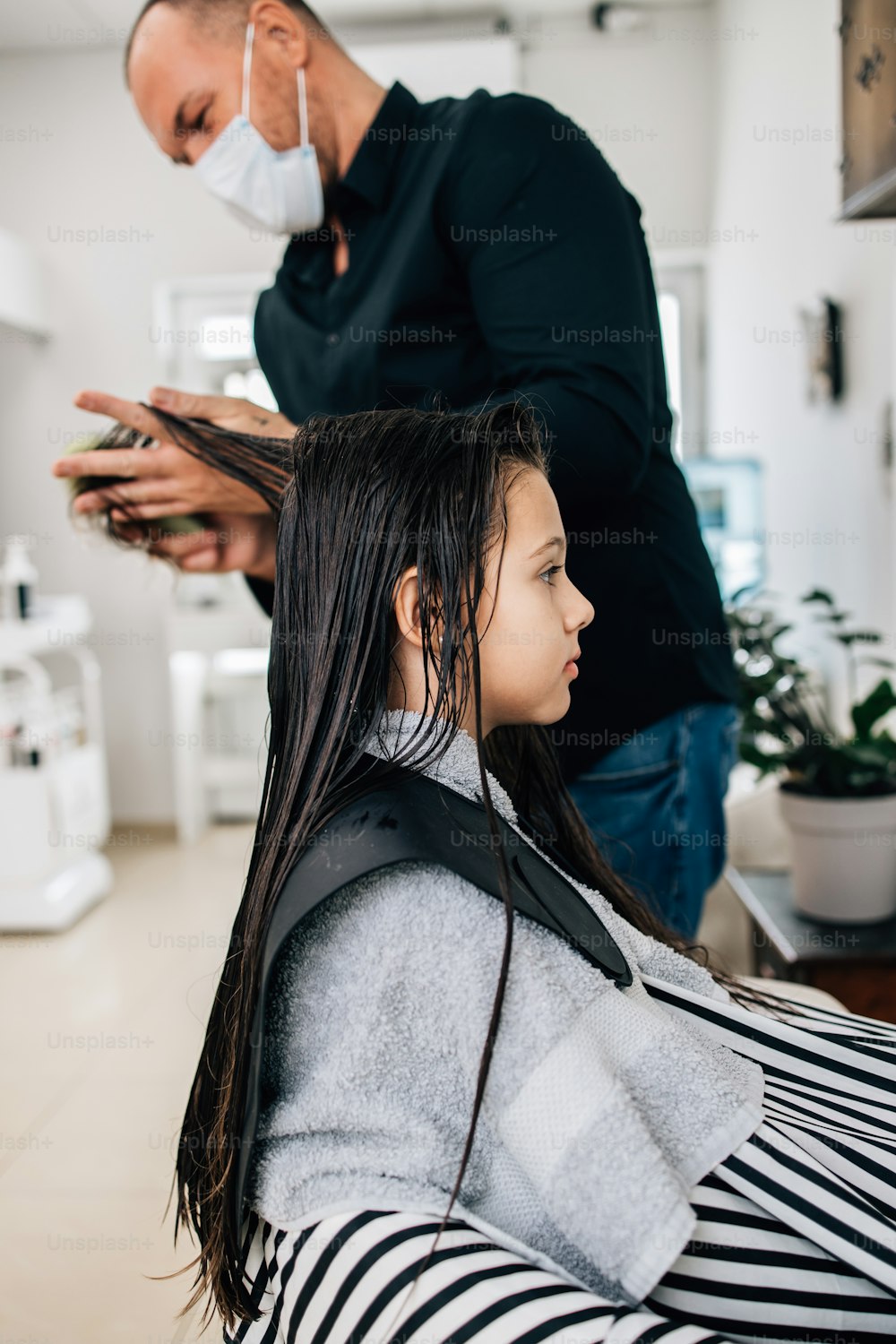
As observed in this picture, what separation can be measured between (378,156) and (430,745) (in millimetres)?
754

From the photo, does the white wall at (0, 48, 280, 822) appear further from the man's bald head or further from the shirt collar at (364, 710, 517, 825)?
the shirt collar at (364, 710, 517, 825)

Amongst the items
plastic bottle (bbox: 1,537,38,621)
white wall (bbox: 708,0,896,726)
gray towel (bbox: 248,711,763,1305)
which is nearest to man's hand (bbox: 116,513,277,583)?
gray towel (bbox: 248,711,763,1305)

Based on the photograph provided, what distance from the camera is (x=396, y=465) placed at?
80 cm

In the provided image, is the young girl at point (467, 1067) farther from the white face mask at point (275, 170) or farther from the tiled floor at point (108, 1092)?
the white face mask at point (275, 170)

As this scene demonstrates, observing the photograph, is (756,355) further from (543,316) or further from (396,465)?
(396,465)

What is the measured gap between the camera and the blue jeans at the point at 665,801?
3.83ft

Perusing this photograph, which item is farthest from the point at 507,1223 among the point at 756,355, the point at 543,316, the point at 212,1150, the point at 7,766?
the point at 756,355

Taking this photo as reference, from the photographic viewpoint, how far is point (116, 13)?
12.4 feet

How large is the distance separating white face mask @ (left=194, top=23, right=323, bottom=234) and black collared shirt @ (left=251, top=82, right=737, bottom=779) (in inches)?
2.0

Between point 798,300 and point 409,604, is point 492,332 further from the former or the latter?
point 798,300

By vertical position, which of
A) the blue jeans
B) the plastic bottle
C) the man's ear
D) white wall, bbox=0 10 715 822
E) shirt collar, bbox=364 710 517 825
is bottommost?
the blue jeans

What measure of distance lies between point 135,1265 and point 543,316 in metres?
1.40

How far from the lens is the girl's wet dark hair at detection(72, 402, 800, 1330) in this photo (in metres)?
0.78

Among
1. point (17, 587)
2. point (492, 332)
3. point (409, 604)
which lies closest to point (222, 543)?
point (492, 332)
